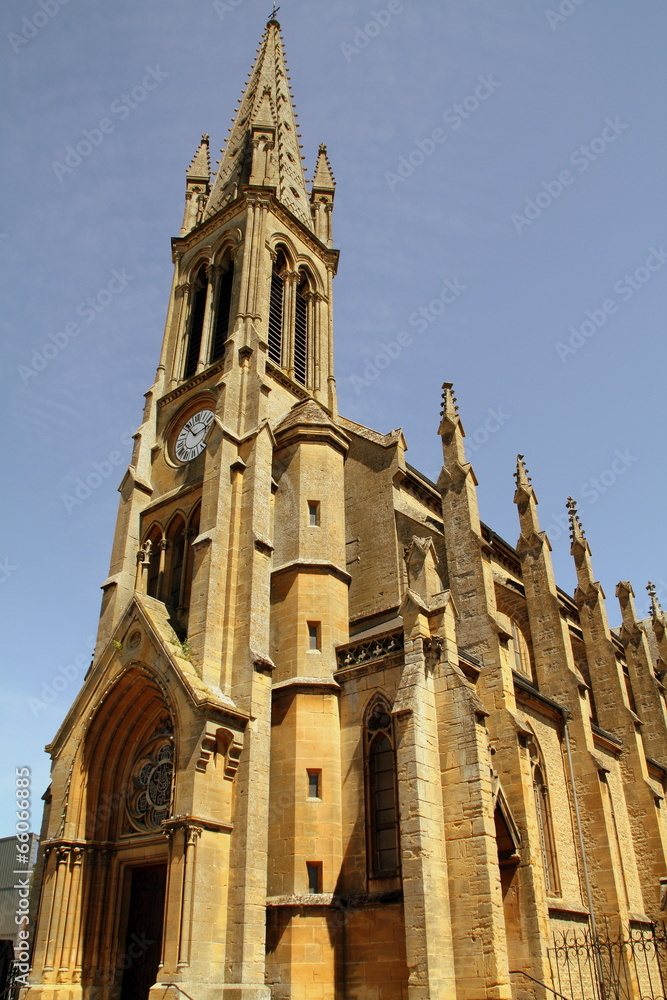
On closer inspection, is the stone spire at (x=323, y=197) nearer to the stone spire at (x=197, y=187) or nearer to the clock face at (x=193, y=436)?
the stone spire at (x=197, y=187)

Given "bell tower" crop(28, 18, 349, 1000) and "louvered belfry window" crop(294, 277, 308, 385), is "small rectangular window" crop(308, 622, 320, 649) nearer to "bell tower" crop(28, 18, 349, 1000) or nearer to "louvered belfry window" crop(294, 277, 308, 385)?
"bell tower" crop(28, 18, 349, 1000)

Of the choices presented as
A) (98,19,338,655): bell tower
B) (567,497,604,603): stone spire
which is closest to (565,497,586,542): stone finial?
(567,497,604,603): stone spire

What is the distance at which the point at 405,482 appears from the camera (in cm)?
2281

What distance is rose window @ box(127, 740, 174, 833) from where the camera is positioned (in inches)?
688

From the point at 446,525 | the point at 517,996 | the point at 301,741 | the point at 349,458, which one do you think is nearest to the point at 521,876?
the point at 517,996

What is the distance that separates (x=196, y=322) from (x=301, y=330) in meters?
3.81

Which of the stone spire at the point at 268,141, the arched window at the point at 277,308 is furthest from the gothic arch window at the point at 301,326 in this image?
the stone spire at the point at 268,141

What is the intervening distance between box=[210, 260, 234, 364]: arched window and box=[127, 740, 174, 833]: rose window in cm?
1305

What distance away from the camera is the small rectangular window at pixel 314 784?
54.7ft

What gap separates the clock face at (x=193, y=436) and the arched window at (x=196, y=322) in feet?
9.10

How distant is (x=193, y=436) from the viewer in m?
23.9

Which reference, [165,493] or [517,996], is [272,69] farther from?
[517,996]

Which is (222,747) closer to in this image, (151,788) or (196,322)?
(151,788)

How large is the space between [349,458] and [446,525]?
12.7 ft
